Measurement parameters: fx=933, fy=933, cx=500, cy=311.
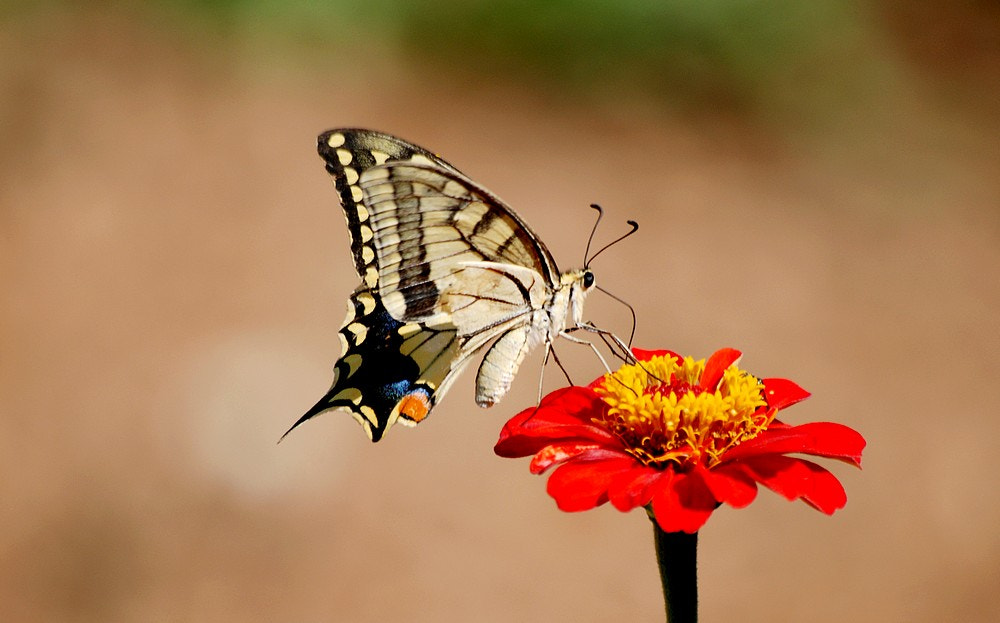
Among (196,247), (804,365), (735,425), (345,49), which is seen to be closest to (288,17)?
(345,49)

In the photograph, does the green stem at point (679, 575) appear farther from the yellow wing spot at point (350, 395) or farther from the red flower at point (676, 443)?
the yellow wing spot at point (350, 395)

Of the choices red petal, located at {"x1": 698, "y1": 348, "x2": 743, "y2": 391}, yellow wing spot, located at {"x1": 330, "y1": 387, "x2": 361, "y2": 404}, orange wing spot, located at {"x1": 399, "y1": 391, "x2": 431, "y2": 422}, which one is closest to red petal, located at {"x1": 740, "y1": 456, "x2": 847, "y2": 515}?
red petal, located at {"x1": 698, "y1": 348, "x2": 743, "y2": 391}

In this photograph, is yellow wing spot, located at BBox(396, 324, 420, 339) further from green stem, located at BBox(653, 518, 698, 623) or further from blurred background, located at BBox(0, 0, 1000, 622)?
blurred background, located at BBox(0, 0, 1000, 622)

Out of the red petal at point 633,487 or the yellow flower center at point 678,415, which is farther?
the yellow flower center at point 678,415

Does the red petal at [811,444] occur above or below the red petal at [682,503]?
above

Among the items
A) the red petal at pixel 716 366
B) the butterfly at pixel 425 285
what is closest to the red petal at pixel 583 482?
the red petal at pixel 716 366

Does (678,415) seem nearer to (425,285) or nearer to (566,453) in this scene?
(566,453)
